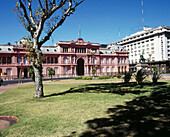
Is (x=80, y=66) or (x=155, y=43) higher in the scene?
(x=155, y=43)

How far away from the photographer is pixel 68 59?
165 feet

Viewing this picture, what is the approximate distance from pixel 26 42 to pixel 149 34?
79.4 meters

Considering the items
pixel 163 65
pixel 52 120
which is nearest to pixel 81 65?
pixel 163 65

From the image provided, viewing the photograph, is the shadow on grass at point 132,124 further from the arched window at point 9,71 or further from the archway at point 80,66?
the archway at point 80,66

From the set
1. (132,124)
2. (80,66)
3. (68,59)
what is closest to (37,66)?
(132,124)

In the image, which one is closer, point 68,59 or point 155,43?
point 68,59

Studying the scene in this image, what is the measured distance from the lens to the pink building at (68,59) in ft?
145

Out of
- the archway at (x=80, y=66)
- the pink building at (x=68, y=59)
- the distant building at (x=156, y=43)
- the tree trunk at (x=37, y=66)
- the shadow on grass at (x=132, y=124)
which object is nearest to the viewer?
the shadow on grass at (x=132, y=124)

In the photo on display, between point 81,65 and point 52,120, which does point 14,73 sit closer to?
point 81,65

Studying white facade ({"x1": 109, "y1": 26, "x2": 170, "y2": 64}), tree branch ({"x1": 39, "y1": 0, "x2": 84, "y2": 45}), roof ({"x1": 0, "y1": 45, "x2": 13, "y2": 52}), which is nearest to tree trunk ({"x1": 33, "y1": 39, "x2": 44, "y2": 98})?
tree branch ({"x1": 39, "y1": 0, "x2": 84, "y2": 45})

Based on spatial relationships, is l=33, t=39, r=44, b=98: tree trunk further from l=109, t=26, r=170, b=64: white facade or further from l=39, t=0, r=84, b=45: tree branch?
l=109, t=26, r=170, b=64: white facade

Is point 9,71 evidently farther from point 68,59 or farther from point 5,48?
point 68,59

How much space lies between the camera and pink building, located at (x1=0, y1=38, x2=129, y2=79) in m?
44.1

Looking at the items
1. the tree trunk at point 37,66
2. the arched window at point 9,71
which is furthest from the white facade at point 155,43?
the tree trunk at point 37,66
